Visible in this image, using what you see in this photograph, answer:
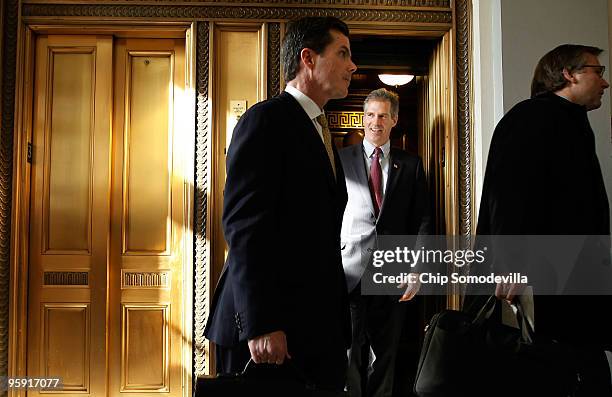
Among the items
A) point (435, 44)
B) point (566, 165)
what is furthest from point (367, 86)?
point (566, 165)

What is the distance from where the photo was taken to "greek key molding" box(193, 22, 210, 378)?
11.9 feet

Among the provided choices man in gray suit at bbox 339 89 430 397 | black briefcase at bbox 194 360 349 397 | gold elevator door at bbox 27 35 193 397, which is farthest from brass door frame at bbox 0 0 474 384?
black briefcase at bbox 194 360 349 397

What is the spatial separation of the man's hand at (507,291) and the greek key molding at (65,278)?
2.42 meters

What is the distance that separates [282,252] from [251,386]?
0.34 m

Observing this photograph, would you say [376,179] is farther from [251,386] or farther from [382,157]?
A: [251,386]

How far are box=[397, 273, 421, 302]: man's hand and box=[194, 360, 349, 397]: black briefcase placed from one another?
6.53 feet

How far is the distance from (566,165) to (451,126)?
1.63 metres

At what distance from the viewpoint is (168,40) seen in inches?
152

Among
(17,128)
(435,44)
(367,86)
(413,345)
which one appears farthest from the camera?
(367,86)

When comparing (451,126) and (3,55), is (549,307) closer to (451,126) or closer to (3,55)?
(451,126)

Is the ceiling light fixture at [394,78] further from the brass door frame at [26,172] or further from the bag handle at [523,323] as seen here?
the bag handle at [523,323]

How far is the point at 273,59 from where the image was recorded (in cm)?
373

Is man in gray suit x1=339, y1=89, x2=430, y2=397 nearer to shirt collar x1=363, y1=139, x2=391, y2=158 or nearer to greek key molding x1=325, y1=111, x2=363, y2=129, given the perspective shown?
shirt collar x1=363, y1=139, x2=391, y2=158

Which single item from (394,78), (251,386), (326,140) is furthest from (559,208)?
(394,78)
